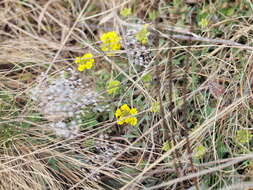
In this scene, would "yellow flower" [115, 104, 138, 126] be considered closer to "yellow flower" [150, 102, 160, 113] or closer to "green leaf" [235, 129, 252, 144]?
"yellow flower" [150, 102, 160, 113]

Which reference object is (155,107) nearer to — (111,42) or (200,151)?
(200,151)

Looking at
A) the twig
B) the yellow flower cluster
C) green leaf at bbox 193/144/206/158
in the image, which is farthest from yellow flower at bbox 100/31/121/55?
green leaf at bbox 193/144/206/158

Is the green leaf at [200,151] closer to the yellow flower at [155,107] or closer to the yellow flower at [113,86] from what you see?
the yellow flower at [155,107]

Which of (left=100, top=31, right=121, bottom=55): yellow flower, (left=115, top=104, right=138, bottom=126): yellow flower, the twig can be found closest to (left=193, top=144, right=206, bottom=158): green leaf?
(left=115, top=104, right=138, bottom=126): yellow flower

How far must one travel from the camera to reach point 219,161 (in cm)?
153

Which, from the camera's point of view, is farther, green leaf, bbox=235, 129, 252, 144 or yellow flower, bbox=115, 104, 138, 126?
yellow flower, bbox=115, 104, 138, 126

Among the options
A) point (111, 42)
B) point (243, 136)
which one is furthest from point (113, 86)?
point (243, 136)

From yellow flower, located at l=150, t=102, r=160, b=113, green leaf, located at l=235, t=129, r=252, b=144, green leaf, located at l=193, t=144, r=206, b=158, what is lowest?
green leaf, located at l=193, t=144, r=206, b=158

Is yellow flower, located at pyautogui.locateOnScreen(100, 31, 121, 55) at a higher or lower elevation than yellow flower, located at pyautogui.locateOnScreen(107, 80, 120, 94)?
higher

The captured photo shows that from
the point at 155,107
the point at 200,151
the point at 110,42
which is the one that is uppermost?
the point at 110,42

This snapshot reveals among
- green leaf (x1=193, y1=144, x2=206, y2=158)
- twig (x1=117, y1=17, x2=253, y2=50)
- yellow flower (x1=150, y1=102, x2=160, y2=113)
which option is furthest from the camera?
twig (x1=117, y1=17, x2=253, y2=50)

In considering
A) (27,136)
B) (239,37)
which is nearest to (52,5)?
(27,136)

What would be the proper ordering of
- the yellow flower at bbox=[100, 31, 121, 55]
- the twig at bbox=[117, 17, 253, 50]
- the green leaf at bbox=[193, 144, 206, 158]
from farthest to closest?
the yellow flower at bbox=[100, 31, 121, 55]
the twig at bbox=[117, 17, 253, 50]
the green leaf at bbox=[193, 144, 206, 158]

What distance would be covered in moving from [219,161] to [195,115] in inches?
15.3
